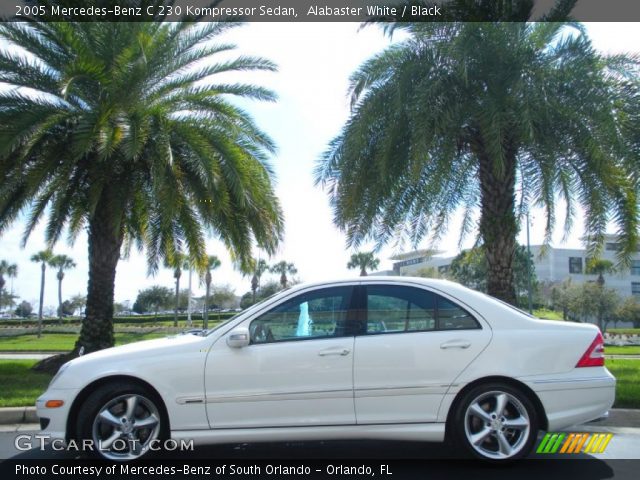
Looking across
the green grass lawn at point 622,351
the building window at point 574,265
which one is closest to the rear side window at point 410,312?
the green grass lawn at point 622,351

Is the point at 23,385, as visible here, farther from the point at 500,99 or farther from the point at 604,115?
the point at 604,115

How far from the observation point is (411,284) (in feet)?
18.1

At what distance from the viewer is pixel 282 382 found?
16.6 feet

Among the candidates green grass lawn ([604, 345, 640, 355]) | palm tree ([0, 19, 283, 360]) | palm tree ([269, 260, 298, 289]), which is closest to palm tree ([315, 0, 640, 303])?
palm tree ([0, 19, 283, 360])

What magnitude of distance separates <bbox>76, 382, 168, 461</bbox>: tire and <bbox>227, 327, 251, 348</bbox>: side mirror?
78 cm

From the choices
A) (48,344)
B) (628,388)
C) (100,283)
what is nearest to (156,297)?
(48,344)

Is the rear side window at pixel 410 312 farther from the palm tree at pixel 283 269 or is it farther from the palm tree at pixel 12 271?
the palm tree at pixel 12 271

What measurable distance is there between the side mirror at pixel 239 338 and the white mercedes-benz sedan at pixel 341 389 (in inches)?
0.5

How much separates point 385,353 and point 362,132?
6365 millimetres

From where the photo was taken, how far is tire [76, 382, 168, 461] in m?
5.01

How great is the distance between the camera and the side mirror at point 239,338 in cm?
512

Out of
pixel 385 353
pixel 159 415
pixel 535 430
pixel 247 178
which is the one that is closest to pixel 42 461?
pixel 159 415

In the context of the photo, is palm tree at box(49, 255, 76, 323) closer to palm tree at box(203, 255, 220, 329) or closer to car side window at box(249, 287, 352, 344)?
palm tree at box(203, 255, 220, 329)

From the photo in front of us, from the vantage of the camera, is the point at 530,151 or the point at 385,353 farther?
the point at 530,151
